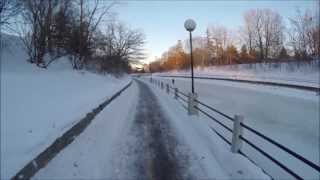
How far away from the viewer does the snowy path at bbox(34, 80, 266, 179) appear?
682cm

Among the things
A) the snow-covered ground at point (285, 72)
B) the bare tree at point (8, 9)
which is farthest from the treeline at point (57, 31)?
the snow-covered ground at point (285, 72)

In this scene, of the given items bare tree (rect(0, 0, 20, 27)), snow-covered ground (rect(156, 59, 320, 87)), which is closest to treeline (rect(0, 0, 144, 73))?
bare tree (rect(0, 0, 20, 27))

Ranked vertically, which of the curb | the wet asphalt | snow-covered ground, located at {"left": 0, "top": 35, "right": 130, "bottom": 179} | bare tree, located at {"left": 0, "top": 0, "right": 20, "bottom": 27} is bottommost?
the wet asphalt

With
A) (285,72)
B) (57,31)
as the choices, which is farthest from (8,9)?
(285,72)

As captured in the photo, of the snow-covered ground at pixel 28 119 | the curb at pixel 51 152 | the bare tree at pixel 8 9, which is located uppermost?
the bare tree at pixel 8 9

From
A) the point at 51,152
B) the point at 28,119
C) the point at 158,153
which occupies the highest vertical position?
the point at 28,119

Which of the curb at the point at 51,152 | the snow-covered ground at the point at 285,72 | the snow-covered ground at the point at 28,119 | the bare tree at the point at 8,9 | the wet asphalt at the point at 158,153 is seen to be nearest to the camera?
the curb at the point at 51,152

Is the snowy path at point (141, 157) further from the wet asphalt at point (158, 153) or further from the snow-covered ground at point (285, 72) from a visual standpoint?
the snow-covered ground at point (285, 72)

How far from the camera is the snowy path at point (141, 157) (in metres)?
6.82

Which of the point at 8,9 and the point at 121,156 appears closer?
the point at 121,156

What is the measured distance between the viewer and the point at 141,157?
26.5 ft

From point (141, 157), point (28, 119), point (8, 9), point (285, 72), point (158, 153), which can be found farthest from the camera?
point (285, 72)

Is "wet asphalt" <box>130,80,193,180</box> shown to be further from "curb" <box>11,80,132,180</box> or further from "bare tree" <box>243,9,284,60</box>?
"bare tree" <box>243,9,284,60</box>

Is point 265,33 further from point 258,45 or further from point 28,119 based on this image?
point 28,119
